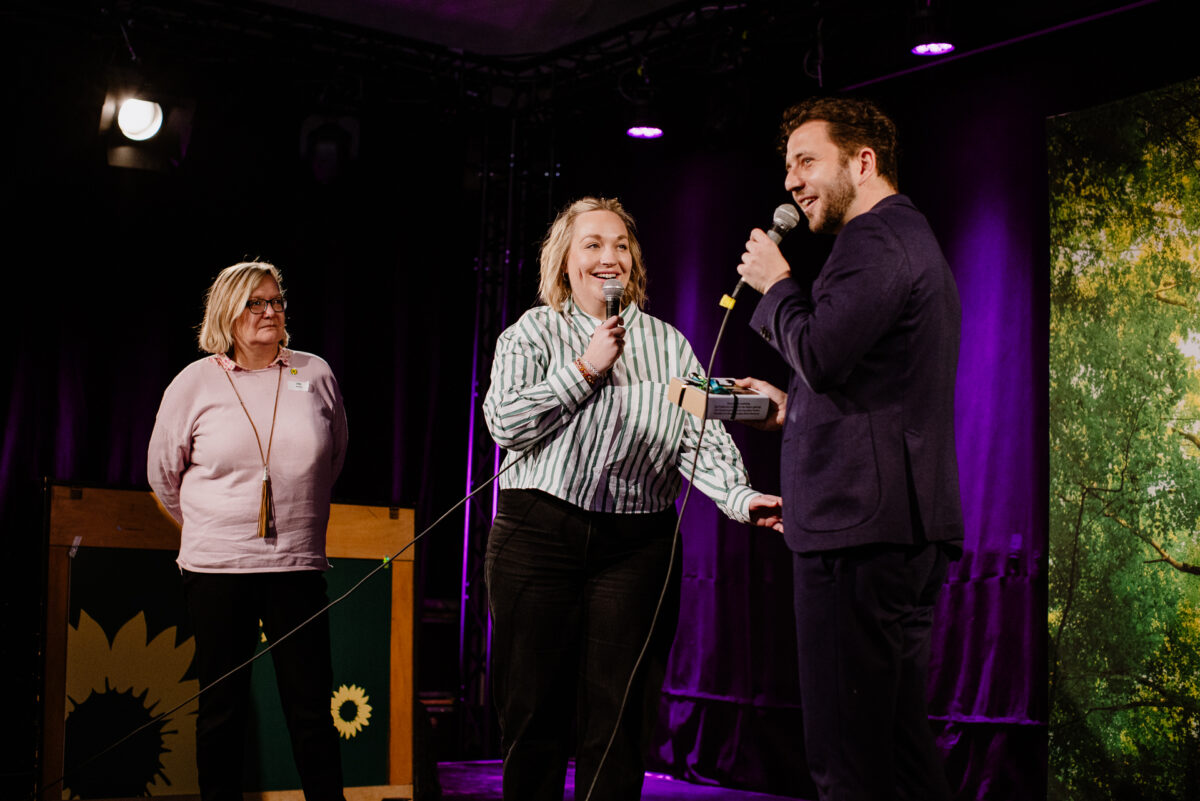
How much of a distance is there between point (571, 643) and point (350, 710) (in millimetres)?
1694

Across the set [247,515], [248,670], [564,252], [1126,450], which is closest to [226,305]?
[247,515]

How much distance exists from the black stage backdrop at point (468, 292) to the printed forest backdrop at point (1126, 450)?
12cm

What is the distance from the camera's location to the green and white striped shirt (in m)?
2.39

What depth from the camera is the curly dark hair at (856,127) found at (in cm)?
201

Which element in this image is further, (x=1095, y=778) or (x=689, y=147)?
(x=689, y=147)

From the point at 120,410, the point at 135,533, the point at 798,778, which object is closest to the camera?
the point at 135,533

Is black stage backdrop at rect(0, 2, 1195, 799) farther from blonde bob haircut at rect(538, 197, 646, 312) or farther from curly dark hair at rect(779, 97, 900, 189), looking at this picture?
curly dark hair at rect(779, 97, 900, 189)

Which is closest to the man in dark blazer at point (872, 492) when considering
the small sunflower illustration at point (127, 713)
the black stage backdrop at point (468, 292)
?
the small sunflower illustration at point (127, 713)

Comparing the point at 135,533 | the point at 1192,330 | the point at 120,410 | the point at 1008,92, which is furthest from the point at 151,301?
the point at 1192,330

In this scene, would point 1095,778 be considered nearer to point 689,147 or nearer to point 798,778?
point 798,778

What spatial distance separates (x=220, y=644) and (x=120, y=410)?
2.87 m

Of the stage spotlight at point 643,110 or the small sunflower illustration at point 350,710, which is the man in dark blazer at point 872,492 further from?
the stage spotlight at point 643,110

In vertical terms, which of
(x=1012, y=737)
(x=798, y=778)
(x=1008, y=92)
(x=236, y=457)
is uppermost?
(x=1008, y=92)

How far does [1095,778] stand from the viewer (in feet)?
13.4
